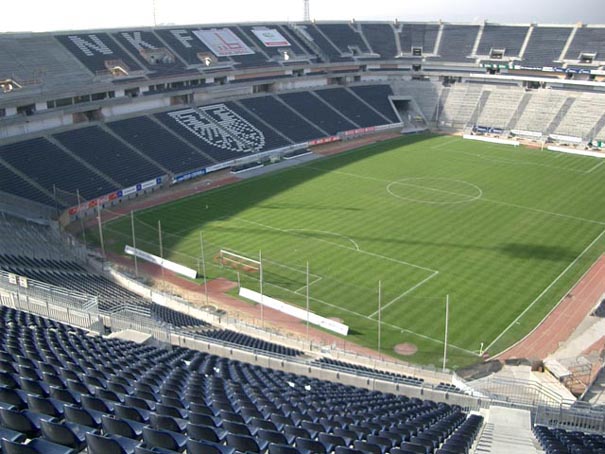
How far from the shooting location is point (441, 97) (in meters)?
92.4

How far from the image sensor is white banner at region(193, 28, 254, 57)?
8381cm

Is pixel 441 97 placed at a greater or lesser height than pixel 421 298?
greater

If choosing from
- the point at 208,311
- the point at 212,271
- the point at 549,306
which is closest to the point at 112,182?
the point at 212,271

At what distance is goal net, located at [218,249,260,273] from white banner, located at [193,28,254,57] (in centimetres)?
4637

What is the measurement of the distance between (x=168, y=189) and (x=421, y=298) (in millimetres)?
32715

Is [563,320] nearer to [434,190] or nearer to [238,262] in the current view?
[238,262]

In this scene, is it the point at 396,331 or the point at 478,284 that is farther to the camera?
the point at 478,284

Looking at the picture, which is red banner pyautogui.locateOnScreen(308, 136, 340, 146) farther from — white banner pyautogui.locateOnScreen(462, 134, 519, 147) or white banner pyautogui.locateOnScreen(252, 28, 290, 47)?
white banner pyautogui.locateOnScreen(252, 28, 290, 47)

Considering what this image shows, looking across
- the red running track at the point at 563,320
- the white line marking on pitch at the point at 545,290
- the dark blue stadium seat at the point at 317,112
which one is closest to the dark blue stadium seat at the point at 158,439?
the red running track at the point at 563,320

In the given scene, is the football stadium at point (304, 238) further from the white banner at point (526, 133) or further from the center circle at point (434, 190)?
the center circle at point (434, 190)

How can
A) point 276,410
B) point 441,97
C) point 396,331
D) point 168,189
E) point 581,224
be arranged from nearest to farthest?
point 276,410 < point 396,331 < point 581,224 < point 168,189 < point 441,97

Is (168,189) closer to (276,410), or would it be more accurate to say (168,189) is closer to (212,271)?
(212,271)

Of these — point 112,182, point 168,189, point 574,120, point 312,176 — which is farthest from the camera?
point 574,120

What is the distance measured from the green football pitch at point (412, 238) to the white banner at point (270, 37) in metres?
29.4
